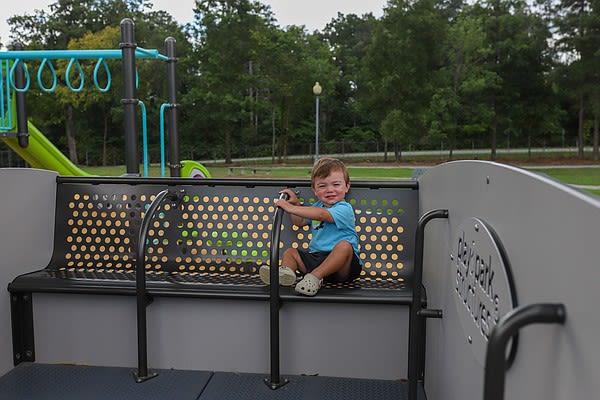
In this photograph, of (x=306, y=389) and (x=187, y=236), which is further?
(x=187, y=236)

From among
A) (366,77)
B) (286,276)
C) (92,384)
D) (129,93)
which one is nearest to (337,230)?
(286,276)

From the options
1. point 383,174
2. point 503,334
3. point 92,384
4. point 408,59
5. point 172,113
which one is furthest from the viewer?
point 408,59

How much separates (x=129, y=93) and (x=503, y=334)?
400 cm

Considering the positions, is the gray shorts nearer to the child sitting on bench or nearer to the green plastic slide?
the child sitting on bench

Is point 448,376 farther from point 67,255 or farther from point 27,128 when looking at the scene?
point 27,128

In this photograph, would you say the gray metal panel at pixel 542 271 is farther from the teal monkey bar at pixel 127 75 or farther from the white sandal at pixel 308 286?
the teal monkey bar at pixel 127 75

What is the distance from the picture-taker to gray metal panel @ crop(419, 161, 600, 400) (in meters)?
0.67

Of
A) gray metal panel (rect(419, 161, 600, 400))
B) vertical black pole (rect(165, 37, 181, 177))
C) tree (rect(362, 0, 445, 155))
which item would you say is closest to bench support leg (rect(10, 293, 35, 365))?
gray metal panel (rect(419, 161, 600, 400))

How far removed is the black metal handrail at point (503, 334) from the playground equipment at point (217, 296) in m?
0.57

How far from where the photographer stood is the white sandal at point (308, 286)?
6.59 feet

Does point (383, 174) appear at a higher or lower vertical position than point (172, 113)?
lower

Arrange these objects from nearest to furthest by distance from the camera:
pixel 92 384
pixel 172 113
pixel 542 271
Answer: pixel 542 271
pixel 92 384
pixel 172 113

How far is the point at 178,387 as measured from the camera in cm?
208

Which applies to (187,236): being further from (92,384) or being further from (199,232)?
(92,384)
